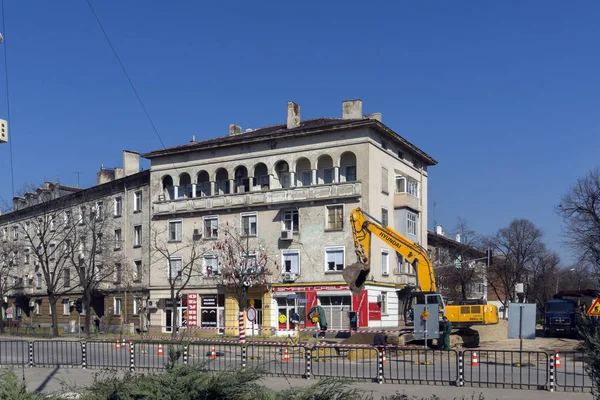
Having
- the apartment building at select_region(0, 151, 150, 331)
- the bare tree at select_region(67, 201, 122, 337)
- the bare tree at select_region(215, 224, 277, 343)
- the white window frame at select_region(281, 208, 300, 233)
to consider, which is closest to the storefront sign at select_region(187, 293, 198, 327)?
the bare tree at select_region(215, 224, 277, 343)

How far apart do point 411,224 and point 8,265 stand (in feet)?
129

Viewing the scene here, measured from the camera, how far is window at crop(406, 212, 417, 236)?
4975 centimetres

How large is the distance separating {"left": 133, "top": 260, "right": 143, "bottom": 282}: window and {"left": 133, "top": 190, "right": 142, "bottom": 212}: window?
4.07 m

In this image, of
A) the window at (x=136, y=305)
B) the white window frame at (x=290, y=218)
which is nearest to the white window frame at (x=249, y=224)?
the white window frame at (x=290, y=218)

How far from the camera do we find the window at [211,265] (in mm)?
50188

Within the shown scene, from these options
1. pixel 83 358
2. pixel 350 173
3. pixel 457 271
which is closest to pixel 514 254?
pixel 457 271

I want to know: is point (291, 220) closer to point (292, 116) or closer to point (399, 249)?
point (292, 116)

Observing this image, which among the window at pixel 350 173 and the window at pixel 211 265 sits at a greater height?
the window at pixel 350 173

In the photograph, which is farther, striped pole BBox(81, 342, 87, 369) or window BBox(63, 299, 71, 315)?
window BBox(63, 299, 71, 315)

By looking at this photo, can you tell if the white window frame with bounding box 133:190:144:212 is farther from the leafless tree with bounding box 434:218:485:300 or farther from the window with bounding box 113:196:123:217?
the leafless tree with bounding box 434:218:485:300

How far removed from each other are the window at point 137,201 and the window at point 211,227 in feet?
24.5

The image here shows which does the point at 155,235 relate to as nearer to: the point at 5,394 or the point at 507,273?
the point at 507,273

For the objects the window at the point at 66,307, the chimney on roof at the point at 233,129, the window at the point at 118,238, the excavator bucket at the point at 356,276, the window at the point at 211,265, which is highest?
the chimney on roof at the point at 233,129

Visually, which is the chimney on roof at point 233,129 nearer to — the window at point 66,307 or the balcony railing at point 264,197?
the balcony railing at point 264,197
